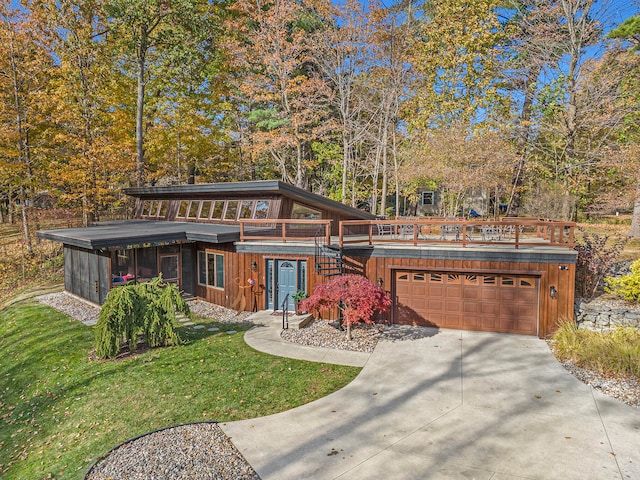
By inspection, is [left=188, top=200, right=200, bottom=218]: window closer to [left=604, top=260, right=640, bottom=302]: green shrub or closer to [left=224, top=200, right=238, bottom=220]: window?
[left=224, top=200, right=238, bottom=220]: window

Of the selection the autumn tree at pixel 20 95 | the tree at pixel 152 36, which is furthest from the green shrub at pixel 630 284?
the autumn tree at pixel 20 95

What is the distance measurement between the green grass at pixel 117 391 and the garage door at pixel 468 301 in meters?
3.91

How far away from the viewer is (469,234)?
16766 millimetres

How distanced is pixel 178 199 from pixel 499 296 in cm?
1436

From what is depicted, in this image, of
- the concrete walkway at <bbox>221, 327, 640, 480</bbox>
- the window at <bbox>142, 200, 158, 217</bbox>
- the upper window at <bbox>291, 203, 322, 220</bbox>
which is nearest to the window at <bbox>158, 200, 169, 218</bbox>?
the window at <bbox>142, 200, 158, 217</bbox>

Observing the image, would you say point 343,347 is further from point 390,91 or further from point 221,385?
point 390,91

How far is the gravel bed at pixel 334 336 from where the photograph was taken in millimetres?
10297

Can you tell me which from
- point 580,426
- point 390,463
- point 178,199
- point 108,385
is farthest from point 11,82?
point 580,426

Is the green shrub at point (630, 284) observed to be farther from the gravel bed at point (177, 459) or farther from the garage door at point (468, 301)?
the gravel bed at point (177, 459)

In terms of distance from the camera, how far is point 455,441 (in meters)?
6.09

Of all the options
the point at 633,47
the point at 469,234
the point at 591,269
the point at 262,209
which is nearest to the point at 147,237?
the point at 262,209

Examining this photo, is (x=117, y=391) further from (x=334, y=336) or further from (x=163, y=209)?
(x=163, y=209)

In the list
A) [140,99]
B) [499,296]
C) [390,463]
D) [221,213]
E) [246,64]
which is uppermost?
[246,64]

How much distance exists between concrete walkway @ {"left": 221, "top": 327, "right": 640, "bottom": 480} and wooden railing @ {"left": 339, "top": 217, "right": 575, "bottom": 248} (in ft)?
11.9
